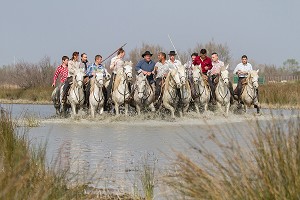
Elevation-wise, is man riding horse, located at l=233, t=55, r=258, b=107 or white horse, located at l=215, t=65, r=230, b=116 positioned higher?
man riding horse, located at l=233, t=55, r=258, b=107

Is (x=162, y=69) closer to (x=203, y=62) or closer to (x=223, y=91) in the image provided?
(x=203, y=62)

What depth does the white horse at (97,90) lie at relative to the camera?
20.5 m

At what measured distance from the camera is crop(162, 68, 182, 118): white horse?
20.9 meters

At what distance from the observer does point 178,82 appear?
67.0 ft

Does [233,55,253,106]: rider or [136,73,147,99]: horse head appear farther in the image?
[233,55,253,106]: rider

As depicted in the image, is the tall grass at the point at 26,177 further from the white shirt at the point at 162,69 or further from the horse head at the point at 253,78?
the horse head at the point at 253,78

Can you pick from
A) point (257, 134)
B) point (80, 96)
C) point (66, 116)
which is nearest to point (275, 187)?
point (257, 134)

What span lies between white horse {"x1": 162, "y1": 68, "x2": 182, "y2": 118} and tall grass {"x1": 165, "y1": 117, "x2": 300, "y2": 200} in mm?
15655

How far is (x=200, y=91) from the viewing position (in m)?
22.1

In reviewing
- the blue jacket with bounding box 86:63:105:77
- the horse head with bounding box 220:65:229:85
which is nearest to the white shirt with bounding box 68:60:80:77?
the blue jacket with bounding box 86:63:105:77

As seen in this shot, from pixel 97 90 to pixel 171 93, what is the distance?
7.50 feet

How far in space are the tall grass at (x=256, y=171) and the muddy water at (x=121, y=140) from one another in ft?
0.65

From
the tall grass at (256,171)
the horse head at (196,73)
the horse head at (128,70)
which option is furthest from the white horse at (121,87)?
the tall grass at (256,171)

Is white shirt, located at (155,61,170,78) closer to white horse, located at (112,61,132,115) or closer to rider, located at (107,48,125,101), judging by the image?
rider, located at (107,48,125,101)
